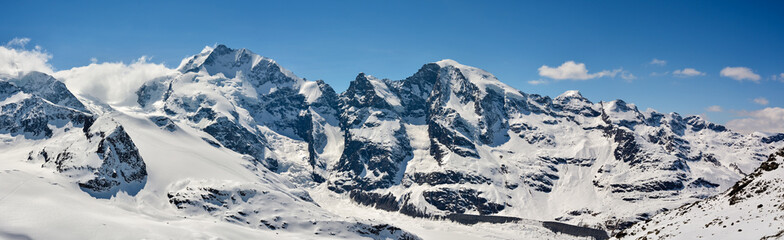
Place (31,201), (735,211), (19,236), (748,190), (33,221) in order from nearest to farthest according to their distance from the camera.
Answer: (735,211)
(748,190)
(19,236)
(33,221)
(31,201)

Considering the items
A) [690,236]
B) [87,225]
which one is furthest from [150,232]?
[690,236]

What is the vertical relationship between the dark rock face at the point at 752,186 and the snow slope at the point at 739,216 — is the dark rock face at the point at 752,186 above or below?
above

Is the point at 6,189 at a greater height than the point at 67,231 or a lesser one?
greater

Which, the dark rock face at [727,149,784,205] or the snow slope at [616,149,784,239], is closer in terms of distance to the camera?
the snow slope at [616,149,784,239]

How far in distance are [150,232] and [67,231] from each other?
2762 centimetres

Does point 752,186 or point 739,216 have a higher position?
point 752,186

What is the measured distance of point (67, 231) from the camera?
559 ft

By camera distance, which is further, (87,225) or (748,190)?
(87,225)

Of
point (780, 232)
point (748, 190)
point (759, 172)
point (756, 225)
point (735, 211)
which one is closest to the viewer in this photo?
point (780, 232)

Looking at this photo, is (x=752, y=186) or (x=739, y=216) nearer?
(x=739, y=216)

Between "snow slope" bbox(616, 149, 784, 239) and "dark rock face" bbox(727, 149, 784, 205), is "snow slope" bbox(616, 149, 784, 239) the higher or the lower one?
the lower one

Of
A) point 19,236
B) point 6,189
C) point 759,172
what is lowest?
point 19,236

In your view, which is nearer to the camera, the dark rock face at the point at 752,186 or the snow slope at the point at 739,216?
the snow slope at the point at 739,216

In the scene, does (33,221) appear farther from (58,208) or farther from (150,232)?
(150,232)
